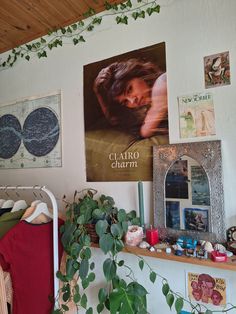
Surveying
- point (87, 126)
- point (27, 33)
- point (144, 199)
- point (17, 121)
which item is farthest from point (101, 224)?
point (27, 33)

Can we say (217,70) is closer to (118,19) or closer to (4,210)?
(118,19)

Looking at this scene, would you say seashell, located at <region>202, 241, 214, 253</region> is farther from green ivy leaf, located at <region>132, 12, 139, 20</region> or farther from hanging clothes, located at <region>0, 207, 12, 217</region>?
green ivy leaf, located at <region>132, 12, 139, 20</region>

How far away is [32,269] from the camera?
4.14ft

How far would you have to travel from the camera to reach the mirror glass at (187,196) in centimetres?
111

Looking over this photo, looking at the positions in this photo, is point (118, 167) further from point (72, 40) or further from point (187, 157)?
point (72, 40)

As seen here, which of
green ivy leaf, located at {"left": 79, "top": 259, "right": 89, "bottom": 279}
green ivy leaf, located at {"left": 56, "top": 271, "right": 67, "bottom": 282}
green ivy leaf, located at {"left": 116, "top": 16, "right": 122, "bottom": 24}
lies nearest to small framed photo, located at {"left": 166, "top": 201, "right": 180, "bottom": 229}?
green ivy leaf, located at {"left": 79, "top": 259, "right": 89, "bottom": 279}

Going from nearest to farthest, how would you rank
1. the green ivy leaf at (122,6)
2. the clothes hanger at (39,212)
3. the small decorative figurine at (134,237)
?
the small decorative figurine at (134,237), the clothes hanger at (39,212), the green ivy leaf at (122,6)

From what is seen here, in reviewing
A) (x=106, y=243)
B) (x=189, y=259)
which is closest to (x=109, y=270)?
(x=106, y=243)

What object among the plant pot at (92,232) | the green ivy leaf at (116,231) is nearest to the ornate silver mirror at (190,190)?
the green ivy leaf at (116,231)

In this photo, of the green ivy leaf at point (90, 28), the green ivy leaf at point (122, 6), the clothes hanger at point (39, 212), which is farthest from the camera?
the green ivy leaf at point (90, 28)

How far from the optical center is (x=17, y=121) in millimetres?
1865

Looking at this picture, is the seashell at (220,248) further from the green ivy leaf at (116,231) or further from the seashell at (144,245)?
the green ivy leaf at (116,231)

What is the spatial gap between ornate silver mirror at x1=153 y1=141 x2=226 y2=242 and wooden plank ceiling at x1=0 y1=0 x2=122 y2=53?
0.97m

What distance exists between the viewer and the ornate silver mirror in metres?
1.08
